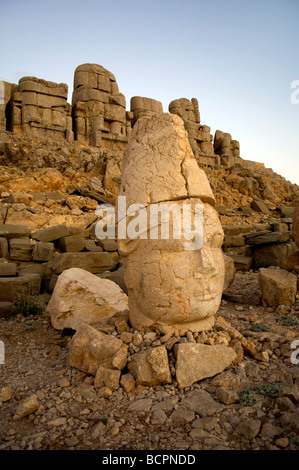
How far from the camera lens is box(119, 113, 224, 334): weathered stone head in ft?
9.05

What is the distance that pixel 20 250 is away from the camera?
23.0ft

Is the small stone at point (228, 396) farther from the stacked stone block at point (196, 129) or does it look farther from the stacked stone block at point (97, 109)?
the stacked stone block at point (196, 129)

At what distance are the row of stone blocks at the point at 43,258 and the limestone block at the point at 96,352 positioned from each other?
9.76 feet

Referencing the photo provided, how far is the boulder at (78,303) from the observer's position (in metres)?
3.91

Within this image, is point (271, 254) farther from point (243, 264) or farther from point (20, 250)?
point (20, 250)

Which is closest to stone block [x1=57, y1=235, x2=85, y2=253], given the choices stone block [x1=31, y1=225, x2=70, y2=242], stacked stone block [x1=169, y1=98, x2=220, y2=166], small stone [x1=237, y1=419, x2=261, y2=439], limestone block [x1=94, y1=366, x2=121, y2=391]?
stone block [x1=31, y1=225, x2=70, y2=242]

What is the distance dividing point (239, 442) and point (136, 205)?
2.00 m

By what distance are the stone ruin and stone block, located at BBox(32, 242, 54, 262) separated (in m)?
9.34

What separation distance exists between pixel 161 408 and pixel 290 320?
2.77m

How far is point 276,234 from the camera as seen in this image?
7895 mm

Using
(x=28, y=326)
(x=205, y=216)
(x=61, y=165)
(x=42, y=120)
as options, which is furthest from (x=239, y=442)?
(x=42, y=120)

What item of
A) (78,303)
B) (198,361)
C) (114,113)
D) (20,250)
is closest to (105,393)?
(198,361)

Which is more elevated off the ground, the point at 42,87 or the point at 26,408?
the point at 42,87
